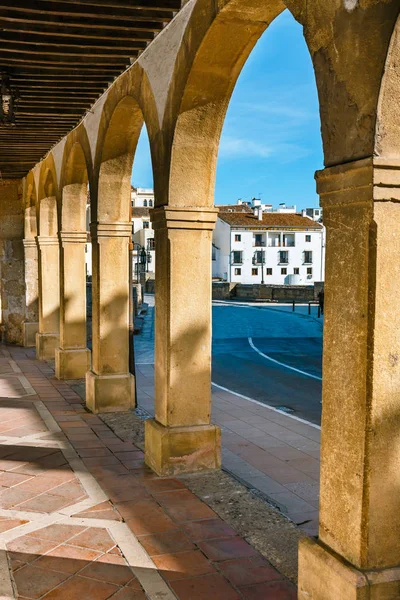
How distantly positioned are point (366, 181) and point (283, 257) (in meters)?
65.0

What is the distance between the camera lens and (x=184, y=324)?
5586 mm

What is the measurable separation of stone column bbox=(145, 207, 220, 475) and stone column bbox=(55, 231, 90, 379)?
4.54 metres

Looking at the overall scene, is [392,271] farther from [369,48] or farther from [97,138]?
[97,138]

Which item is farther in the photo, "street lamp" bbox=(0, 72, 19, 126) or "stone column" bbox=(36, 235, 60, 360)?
"stone column" bbox=(36, 235, 60, 360)

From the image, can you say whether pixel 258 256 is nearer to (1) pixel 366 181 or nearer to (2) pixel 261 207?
(2) pixel 261 207

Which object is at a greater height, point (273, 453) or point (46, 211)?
point (46, 211)

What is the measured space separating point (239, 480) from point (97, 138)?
4.36 m

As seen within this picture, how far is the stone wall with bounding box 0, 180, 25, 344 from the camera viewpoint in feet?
47.9

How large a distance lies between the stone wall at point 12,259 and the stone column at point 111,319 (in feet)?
24.0

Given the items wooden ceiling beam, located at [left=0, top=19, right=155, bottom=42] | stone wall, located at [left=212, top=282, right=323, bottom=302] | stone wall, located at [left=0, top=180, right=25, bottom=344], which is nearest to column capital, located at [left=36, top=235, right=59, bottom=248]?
stone wall, located at [left=0, top=180, right=25, bottom=344]

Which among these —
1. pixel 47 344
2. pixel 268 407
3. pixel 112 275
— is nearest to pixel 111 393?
pixel 112 275

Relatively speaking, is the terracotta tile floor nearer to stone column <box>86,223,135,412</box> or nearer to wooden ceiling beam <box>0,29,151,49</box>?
stone column <box>86,223,135,412</box>

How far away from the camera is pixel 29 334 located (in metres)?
14.6

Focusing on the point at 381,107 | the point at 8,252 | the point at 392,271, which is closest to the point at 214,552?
the point at 392,271
